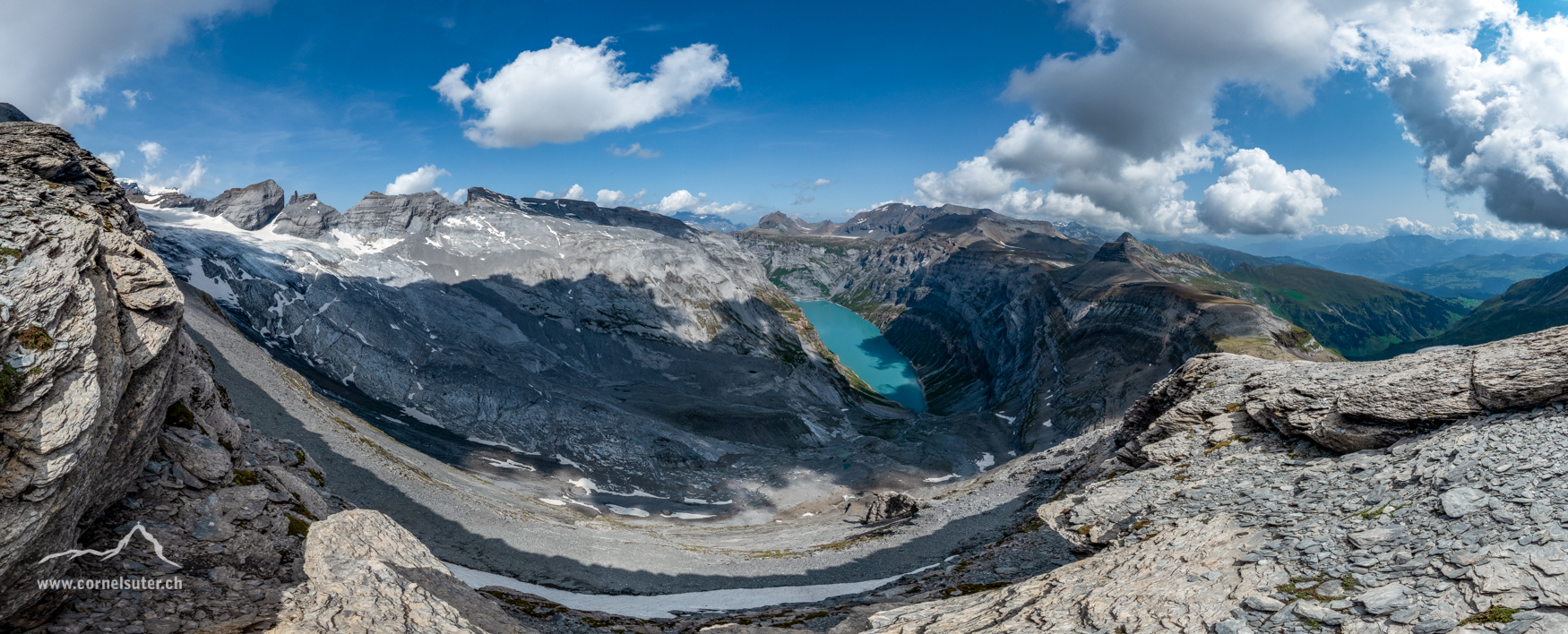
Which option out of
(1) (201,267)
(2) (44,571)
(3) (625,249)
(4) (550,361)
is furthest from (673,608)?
(3) (625,249)

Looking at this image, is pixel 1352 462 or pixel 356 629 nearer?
pixel 356 629

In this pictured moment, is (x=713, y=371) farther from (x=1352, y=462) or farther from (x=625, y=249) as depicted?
(x=1352, y=462)

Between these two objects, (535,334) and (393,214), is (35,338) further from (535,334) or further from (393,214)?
(393,214)

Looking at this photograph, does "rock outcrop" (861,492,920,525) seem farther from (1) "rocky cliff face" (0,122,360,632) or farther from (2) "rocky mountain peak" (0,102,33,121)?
(2) "rocky mountain peak" (0,102,33,121)

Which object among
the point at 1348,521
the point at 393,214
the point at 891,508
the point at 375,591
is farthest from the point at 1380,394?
the point at 393,214

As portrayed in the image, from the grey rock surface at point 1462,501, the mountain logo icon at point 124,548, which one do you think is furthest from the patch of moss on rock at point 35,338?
the grey rock surface at point 1462,501

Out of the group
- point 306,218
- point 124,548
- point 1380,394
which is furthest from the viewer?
point 306,218

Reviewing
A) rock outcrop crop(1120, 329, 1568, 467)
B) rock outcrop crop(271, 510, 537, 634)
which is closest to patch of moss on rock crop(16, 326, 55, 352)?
rock outcrop crop(271, 510, 537, 634)
